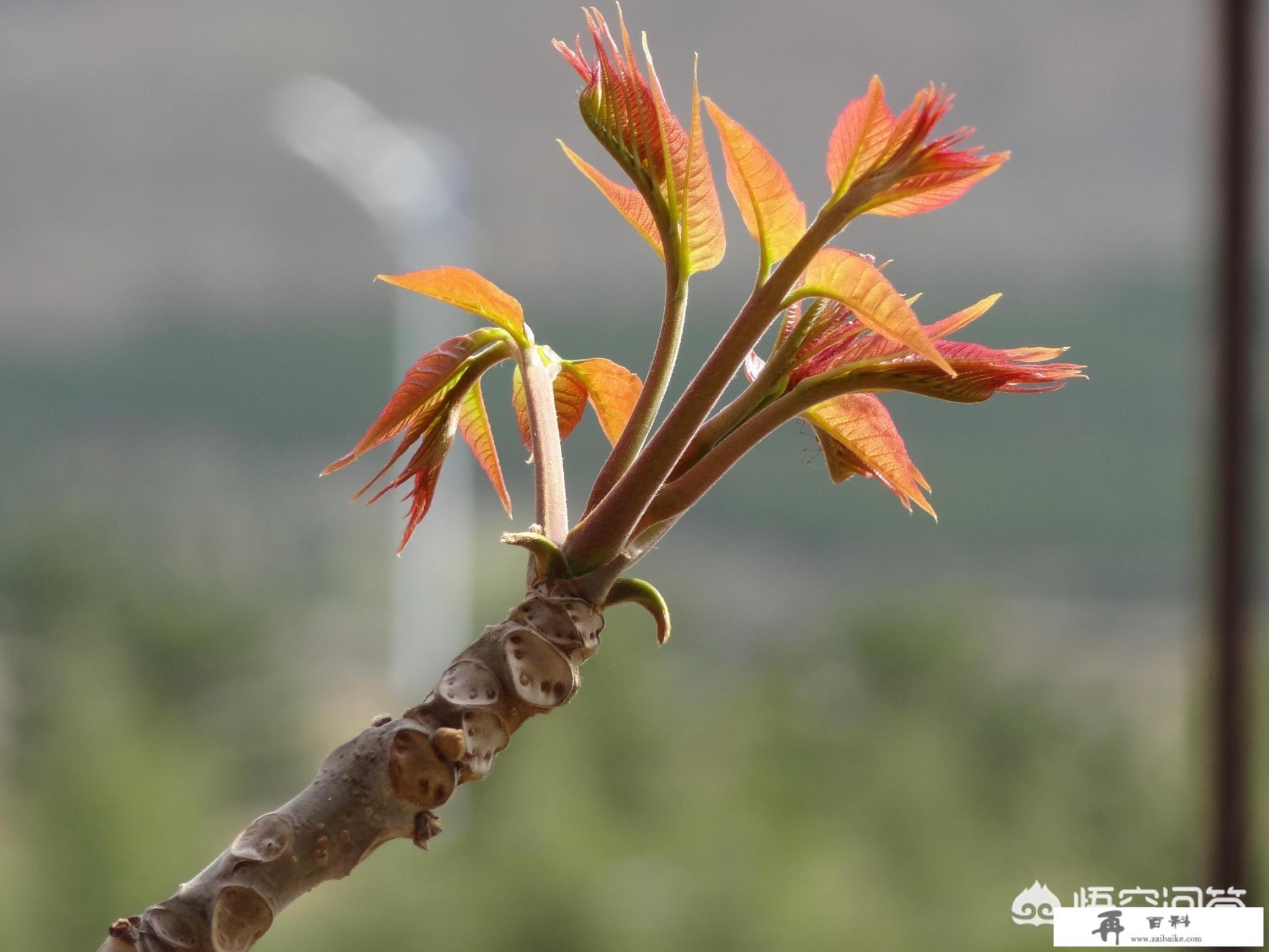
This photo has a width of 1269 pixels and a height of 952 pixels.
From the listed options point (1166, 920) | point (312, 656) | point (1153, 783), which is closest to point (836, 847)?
point (1153, 783)

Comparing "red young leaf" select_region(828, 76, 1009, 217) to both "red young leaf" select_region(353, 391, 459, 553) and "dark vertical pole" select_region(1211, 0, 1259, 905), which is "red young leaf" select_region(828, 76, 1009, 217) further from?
"dark vertical pole" select_region(1211, 0, 1259, 905)

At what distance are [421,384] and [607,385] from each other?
36 millimetres

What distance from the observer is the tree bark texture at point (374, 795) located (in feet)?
0.53

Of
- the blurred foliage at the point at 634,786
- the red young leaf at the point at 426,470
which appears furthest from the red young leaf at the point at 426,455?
the blurred foliage at the point at 634,786

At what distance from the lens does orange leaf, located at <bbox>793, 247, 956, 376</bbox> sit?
157 mm

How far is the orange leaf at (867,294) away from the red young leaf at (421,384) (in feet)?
0.18

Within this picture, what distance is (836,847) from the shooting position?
12.5 feet

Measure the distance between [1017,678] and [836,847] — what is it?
87 cm

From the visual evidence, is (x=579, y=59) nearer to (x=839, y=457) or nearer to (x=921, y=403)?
(x=839, y=457)

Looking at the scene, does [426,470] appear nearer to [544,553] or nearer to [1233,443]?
[544,553]

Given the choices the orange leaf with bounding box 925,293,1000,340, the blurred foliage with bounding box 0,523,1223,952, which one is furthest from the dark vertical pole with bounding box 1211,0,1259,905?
the blurred foliage with bounding box 0,523,1223,952

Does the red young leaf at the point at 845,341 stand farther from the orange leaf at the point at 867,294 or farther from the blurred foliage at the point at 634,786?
the blurred foliage at the point at 634,786

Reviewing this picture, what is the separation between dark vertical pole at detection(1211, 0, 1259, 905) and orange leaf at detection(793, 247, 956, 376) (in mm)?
388

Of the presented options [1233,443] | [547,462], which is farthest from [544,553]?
[1233,443]
